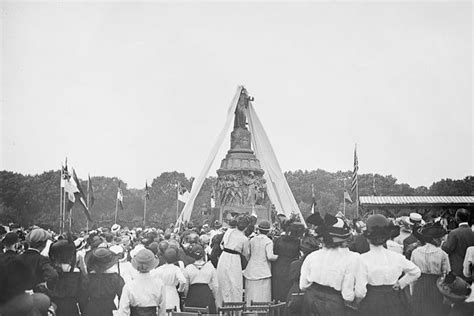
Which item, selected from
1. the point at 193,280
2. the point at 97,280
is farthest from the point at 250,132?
the point at 97,280

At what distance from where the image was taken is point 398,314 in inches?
269

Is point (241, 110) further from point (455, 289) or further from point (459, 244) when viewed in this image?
point (455, 289)

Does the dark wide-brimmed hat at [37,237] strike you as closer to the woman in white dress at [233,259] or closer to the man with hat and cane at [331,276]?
the woman in white dress at [233,259]

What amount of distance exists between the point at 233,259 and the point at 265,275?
0.74 meters

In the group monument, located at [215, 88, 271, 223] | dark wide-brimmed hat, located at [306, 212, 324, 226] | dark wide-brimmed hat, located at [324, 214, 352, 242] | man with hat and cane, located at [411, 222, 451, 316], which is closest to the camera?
dark wide-brimmed hat, located at [324, 214, 352, 242]

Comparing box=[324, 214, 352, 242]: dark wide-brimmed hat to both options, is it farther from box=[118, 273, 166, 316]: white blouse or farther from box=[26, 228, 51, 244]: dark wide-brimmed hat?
box=[26, 228, 51, 244]: dark wide-brimmed hat

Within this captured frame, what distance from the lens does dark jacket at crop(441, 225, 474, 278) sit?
9578mm

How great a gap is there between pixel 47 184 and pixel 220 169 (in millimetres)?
46958

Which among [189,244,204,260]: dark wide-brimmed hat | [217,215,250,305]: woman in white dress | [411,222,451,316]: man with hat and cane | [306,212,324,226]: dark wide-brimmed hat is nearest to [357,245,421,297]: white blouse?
[306,212,324,226]: dark wide-brimmed hat

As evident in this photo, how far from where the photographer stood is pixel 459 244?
9648 mm

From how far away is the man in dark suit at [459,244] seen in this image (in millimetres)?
9578

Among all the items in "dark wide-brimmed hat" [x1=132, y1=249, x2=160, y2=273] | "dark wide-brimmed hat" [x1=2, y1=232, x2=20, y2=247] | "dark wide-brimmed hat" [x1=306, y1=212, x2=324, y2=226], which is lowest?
"dark wide-brimmed hat" [x1=132, y1=249, x2=160, y2=273]

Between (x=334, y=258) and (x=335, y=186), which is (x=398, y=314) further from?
(x=335, y=186)

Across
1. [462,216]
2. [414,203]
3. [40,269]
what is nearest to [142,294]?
[40,269]
